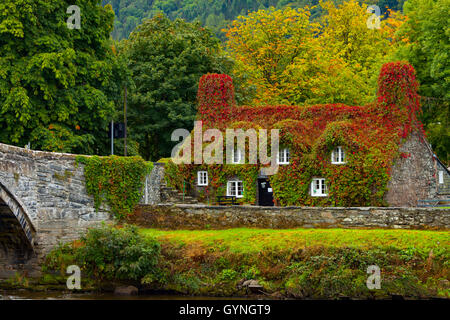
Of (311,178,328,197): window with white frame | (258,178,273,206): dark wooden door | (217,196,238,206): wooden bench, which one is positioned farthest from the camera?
(258,178,273,206): dark wooden door

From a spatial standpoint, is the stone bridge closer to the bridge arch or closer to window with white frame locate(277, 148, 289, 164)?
the bridge arch

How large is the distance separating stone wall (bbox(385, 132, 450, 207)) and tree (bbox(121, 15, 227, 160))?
1537 centimetres

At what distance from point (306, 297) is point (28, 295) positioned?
10.1 m

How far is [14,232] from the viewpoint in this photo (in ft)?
89.6

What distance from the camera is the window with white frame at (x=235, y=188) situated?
38375mm

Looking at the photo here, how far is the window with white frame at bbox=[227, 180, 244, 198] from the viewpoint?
3838 centimetres

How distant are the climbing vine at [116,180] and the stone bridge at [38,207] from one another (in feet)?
1.24

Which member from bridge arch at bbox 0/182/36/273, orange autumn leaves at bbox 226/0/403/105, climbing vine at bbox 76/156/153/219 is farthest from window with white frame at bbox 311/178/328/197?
bridge arch at bbox 0/182/36/273

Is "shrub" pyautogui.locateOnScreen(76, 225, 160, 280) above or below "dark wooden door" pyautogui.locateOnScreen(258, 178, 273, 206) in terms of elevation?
below

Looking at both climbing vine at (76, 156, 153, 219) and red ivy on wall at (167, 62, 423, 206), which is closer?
climbing vine at (76, 156, 153, 219)

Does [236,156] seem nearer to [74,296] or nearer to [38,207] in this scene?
[38,207]

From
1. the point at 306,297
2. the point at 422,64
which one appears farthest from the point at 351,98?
the point at 306,297

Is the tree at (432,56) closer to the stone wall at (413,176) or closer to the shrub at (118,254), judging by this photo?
the stone wall at (413,176)

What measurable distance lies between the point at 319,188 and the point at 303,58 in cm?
1946
